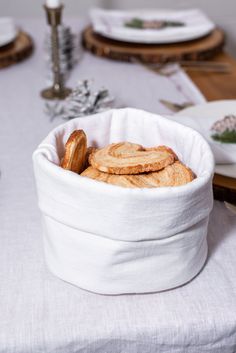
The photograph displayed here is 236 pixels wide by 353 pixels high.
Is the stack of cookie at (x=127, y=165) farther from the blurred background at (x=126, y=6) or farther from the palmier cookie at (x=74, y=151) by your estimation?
the blurred background at (x=126, y=6)

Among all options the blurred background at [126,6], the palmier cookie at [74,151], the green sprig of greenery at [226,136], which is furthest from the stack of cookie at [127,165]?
the blurred background at [126,6]

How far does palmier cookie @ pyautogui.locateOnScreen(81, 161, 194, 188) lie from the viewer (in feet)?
1.52

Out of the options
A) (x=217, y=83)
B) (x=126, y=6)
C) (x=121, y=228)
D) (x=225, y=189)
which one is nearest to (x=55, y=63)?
(x=217, y=83)

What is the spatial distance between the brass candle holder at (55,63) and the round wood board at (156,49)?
0.56 feet

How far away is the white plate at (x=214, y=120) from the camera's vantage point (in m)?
0.64

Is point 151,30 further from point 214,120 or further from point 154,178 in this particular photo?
point 154,178

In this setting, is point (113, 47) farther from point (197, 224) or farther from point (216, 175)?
point (197, 224)

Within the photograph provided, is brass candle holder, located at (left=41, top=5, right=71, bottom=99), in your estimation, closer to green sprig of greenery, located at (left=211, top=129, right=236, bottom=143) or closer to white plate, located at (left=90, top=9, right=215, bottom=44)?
white plate, located at (left=90, top=9, right=215, bottom=44)

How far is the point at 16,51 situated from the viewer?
1.08 m

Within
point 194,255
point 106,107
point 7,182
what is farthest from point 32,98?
point 194,255

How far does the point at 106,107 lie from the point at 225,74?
317mm

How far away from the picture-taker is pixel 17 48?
110cm

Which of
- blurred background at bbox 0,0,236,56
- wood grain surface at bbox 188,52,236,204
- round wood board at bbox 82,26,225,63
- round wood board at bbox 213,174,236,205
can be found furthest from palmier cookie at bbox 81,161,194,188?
blurred background at bbox 0,0,236,56

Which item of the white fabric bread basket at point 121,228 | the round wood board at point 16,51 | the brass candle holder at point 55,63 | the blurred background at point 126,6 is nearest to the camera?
the white fabric bread basket at point 121,228
